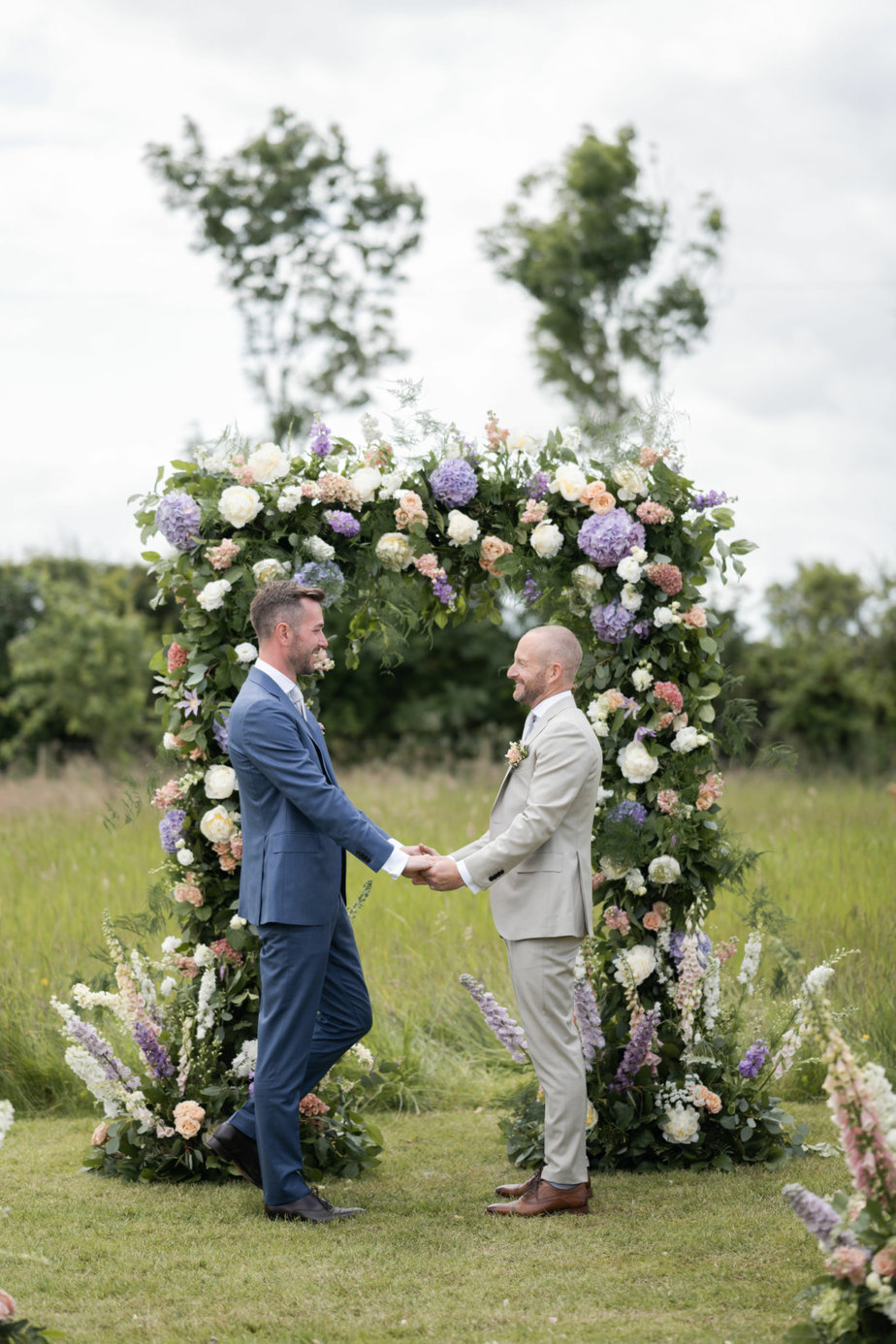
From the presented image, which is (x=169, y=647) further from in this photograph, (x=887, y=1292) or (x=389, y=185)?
(x=389, y=185)

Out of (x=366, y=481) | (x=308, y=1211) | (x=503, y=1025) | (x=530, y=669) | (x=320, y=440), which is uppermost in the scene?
(x=320, y=440)

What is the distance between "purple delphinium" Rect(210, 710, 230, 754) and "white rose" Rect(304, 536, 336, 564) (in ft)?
2.19

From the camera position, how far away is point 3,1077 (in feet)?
18.3

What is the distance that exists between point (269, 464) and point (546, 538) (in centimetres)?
107

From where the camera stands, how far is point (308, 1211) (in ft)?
13.2

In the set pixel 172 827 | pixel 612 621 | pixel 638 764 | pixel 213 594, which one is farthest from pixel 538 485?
pixel 172 827

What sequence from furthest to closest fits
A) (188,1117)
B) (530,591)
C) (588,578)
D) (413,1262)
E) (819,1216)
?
1. (530,591)
2. (588,578)
3. (188,1117)
4. (413,1262)
5. (819,1216)

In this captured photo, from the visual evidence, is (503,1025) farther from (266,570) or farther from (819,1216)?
(819,1216)

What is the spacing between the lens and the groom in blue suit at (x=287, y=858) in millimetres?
3920

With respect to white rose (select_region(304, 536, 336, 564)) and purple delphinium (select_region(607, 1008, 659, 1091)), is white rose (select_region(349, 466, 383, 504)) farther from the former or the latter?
purple delphinium (select_region(607, 1008, 659, 1091))

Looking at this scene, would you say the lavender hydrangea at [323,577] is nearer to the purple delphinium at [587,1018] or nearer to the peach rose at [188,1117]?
the purple delphinium at [587,1018]

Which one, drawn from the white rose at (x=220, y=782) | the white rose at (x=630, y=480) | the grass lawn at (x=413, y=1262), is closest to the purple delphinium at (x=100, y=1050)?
the grass lawn at (x=413, y=1262)

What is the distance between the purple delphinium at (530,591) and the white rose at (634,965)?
4.64 ft

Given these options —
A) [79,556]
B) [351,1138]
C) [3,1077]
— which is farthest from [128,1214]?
[79,556]
